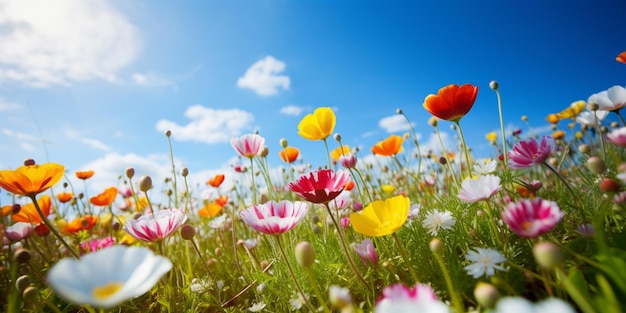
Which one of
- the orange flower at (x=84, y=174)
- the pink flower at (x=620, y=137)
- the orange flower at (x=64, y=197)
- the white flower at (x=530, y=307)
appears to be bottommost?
the white flower at (x=530, y=307)

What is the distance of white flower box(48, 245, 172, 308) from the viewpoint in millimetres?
479

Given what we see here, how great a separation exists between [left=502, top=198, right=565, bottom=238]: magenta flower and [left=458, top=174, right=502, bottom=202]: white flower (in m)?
0.18

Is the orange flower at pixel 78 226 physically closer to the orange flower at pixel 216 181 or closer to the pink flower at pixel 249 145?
the orange flower at pixel 216 181

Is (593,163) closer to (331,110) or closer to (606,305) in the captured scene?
(606,305)

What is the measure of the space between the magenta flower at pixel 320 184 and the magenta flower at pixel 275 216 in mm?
45

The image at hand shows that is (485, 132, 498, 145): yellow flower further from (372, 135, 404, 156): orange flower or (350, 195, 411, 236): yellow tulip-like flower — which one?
(350, 195, 411, 236): yellow tulip-like flower

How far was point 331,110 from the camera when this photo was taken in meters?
1.46

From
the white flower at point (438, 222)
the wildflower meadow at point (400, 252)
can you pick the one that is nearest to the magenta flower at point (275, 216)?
the wildflower meadow at point (400, 252)

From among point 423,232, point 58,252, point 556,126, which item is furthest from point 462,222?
point 556,126

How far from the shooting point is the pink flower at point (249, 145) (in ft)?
5.12

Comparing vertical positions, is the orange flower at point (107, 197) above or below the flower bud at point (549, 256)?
above

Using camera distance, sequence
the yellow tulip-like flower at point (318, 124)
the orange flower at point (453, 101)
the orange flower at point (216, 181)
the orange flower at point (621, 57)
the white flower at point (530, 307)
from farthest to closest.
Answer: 1. the orange flower at point (216, 181)
2. the yellow tulip-like flower at point (318, 124)
3. the orange flower at point (621, 57)
4. the orange flower at point (453, 101)
5. the white flower at point (530, 307)

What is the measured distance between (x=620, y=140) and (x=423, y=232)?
56cm

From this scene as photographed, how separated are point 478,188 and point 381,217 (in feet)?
0.85
